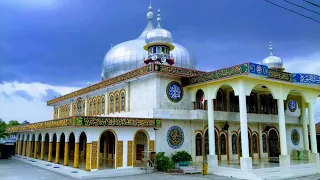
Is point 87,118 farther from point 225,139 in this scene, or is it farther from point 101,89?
point 225,139

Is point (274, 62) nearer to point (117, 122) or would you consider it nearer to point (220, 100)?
point (220, 100)

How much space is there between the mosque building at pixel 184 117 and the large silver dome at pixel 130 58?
0.08 meters

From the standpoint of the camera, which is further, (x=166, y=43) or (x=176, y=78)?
(x=166, y=43)

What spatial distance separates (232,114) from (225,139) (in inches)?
63.4

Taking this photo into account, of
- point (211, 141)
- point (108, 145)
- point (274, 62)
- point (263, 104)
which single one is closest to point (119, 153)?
point (211, 141)

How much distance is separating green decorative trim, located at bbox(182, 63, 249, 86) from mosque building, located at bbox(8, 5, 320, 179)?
45mm

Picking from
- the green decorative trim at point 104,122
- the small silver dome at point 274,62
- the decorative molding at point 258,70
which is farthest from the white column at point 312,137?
the green decorative trim at point 104,122

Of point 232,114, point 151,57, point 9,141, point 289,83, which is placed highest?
point 151,57

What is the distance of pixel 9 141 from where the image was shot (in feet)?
93.0

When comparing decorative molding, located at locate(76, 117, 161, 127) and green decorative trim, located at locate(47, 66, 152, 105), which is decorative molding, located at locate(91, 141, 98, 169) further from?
green decorative trim, located at locate(47, 66, 152, 105)

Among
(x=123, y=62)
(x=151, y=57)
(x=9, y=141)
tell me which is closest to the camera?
(x=151, y=57)

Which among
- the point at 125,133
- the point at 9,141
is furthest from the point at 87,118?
the point at 9,141

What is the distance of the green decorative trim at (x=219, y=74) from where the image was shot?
44.6 feet

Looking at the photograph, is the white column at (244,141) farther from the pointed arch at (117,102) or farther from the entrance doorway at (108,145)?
the entrance doorway at (108,145)
